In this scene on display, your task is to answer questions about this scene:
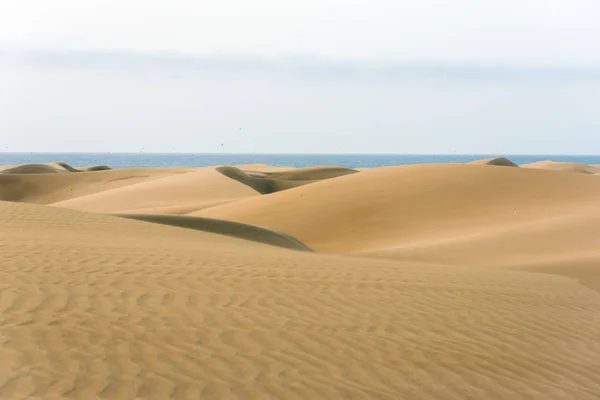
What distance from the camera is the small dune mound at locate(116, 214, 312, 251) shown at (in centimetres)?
1697

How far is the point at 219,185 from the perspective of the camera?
126 feet

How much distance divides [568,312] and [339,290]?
287 cm

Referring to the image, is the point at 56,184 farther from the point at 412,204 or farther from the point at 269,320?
the point at 269,320

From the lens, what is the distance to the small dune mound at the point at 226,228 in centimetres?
1697

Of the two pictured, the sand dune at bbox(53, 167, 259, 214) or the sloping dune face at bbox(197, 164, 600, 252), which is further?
the sand dune at bbox(53, 167, 259, 214)

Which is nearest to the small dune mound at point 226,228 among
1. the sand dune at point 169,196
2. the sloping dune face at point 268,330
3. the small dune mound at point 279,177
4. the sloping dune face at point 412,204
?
the sloping dune face at point 412,204

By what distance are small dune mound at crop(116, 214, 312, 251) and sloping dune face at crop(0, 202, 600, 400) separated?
674 centimetres

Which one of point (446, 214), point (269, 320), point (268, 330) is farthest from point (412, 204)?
point (268, 330)

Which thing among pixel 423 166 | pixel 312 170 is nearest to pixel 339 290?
pixel 423 166

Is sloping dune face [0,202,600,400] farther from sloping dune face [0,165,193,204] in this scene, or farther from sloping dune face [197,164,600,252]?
sloping dune face [0,165,193,204]

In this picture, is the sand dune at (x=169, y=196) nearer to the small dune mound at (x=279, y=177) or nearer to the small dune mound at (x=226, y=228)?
the small dune mound at (x=279, y=177)

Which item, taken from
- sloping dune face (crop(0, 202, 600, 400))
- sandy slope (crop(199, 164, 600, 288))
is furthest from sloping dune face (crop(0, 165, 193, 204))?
sloping dune face (crop(0, 202, 600, 400))

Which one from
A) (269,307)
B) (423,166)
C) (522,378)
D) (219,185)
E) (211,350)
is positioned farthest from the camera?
(219,185)

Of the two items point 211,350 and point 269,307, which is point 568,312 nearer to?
point 269,307
